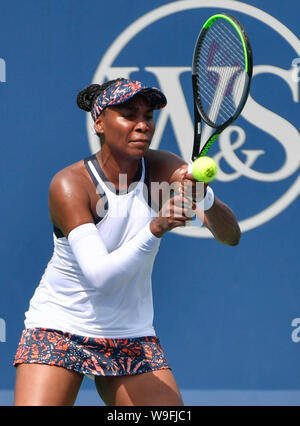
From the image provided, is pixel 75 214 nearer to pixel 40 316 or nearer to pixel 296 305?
pixel 40 316

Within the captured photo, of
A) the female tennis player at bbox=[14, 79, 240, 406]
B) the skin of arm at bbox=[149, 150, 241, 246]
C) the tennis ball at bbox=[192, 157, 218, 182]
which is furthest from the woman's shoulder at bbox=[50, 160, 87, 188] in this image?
the tennis ball at bbox=[192, 157, 218, 182]

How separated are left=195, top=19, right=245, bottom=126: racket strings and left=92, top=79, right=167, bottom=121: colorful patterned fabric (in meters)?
0.23

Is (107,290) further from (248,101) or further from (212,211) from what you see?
(248,101)

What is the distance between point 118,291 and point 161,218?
401mm

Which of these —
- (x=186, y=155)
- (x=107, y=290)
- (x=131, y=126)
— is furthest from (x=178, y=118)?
(x=107, y=290)

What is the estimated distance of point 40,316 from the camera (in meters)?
3.14

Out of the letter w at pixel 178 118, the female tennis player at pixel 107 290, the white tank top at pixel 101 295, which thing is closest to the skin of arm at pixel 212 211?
the female tennis player at pixel 107 290

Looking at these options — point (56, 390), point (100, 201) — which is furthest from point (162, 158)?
point (56, 390)

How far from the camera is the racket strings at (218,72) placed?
334 cm

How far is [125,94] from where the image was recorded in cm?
306

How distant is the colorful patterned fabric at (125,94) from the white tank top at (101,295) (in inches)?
9.0

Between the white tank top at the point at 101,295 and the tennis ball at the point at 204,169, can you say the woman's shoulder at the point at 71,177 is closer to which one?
the white tank top at the point at 101,295

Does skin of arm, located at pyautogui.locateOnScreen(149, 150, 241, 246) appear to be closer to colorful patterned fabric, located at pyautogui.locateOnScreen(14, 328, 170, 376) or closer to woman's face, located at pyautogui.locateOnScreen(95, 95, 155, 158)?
woman's face, located at pyautogui.locateOnScreen(95, 95, 155, 158)

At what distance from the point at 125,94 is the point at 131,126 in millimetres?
111
